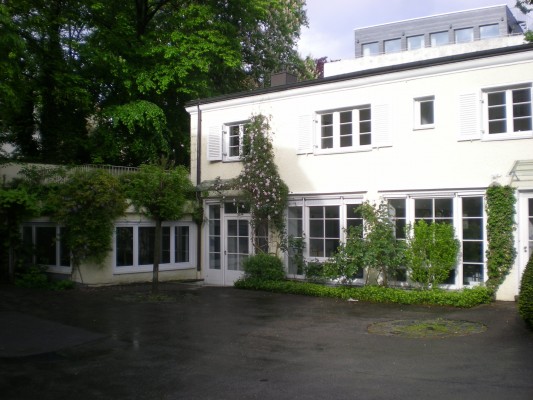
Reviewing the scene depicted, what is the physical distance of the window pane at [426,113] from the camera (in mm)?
14164

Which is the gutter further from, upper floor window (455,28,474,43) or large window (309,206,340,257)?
upper floor window (455,28,474,43)

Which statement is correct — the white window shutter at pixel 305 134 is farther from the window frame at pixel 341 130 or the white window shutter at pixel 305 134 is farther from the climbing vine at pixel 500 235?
the climbing vine at pixel 500 235

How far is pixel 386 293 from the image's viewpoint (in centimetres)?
1333

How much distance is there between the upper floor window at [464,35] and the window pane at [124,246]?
37082mm

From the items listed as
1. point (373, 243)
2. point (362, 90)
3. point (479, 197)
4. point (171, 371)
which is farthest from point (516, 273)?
point (171, 371)

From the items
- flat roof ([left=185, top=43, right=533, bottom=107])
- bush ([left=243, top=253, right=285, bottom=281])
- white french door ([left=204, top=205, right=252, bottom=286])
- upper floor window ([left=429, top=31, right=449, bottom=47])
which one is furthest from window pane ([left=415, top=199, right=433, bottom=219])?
upper floor window ([left=429, top=31, right=449, bottom=47])

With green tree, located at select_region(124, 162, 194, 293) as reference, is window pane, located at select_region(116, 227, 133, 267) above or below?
below

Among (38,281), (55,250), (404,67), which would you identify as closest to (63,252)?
(55,250)

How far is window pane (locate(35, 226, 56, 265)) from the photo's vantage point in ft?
57.4

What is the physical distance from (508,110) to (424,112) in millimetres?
1989

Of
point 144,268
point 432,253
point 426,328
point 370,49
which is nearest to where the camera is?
point 426,328

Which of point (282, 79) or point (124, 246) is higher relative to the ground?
point (282, 79)

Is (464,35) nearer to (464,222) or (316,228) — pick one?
(316,228)

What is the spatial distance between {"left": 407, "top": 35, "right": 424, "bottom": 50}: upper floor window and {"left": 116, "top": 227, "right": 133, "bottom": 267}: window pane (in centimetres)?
3725
